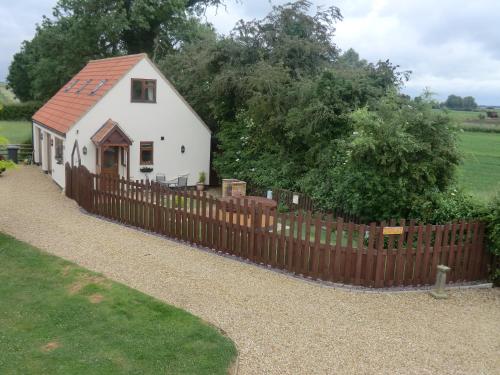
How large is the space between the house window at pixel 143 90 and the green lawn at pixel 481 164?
1240 cm

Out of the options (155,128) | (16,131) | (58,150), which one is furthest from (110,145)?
(16,131)

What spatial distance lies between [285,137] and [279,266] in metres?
9.78

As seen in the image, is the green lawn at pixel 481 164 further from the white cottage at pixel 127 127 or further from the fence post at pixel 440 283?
the white cottage at pixel 127 127

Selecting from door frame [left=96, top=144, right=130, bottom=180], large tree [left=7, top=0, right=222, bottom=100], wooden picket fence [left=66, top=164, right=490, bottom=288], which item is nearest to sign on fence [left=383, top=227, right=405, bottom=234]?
wooden picket fence [left=66, top=164, right=490, bottom=288]

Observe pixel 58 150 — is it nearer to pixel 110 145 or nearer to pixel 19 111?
pixel 110 145

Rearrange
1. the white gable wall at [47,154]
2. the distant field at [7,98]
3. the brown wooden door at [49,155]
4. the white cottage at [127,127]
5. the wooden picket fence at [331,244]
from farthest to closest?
the distant field at [7,98], the brown wooden door at [49,155], the white gable wall at [47,154], the white cottage at [127,127], the wooden picket fence at [331,244]

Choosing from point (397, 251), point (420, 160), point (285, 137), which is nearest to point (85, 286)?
point (397, 251)

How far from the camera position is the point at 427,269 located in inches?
413

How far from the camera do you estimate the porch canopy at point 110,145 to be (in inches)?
758

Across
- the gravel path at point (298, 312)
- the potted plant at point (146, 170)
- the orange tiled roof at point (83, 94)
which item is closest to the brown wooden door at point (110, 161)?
the potted plant at point (146, 170)

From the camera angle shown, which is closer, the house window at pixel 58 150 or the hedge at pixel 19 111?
the house window at pixel 58 150

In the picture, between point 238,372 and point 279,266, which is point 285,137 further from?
point 238,372

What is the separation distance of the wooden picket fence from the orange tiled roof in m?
7.94

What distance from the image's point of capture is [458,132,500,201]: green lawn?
Answer: 76.6 feet
